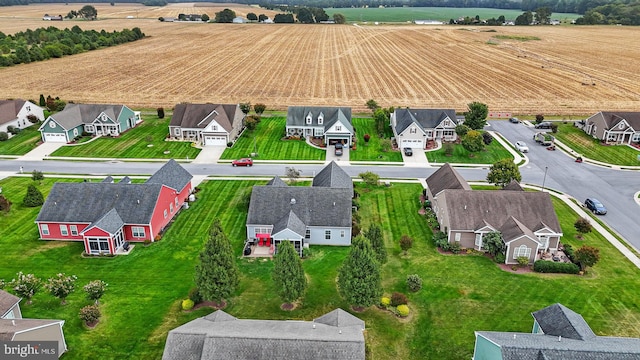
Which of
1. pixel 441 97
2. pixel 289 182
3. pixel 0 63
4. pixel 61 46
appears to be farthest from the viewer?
pixel 61 46

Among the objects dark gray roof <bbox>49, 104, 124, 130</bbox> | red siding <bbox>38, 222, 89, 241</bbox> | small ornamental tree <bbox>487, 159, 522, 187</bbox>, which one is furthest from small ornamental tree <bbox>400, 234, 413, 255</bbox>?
dark gray roof <bbox>49, 104, 124, 130</bbox>

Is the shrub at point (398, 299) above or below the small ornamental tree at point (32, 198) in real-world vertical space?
below

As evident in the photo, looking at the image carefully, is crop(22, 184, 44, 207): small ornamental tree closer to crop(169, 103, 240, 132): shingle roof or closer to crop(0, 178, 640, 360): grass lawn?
crop(0, 178, 640, 360): grass lawn

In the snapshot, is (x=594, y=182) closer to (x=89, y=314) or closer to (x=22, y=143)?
(x=89, y=314)

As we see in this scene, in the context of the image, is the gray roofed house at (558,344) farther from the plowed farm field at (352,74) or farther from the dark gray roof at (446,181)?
the plowed farm field at (352,74)

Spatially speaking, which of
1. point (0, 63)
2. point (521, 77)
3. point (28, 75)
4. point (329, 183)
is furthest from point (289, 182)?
point (0, 63)

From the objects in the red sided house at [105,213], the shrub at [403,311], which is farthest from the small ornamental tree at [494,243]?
the red sided house at [105,213]

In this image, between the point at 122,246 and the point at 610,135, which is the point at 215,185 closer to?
the point at 122,246
